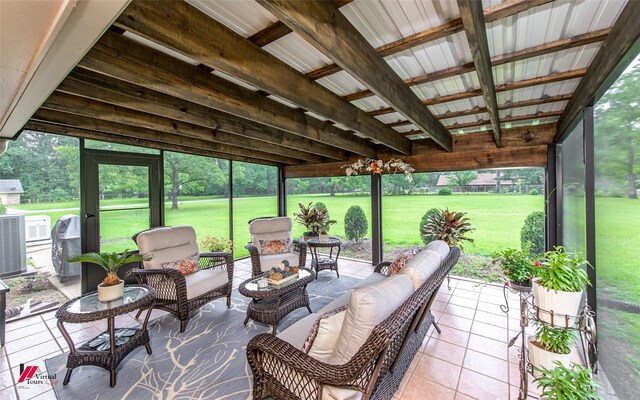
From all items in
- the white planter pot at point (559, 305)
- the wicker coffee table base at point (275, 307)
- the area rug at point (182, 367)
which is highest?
the white planter pot at point (559, 305)

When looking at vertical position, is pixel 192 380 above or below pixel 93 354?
below

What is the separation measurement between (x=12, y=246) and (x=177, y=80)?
3.70 meters

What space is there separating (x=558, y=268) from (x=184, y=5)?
9.06ft

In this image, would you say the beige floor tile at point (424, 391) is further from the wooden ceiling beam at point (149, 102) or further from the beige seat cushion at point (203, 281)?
the wooden ceiling beam at point (149, 102)

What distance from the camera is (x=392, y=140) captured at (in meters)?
3.93

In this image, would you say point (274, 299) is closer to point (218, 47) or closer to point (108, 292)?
point (108, 292)

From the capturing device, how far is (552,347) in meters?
1.74

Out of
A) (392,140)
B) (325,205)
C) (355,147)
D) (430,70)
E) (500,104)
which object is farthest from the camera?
(325,205)

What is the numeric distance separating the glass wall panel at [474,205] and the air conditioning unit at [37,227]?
5566 millimetres

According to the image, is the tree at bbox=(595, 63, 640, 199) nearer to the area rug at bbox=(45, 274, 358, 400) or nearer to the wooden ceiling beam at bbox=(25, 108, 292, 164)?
the area rug at bbox=(45, 274, 358, 400)

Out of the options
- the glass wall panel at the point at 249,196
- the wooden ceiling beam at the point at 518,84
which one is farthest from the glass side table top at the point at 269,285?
the glass wall panel at the point at 249,196

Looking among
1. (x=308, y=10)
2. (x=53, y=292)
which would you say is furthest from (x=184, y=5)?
(x=53, y=292)

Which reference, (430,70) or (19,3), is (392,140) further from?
(19,3)

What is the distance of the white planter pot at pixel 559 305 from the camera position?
1.65 metres
